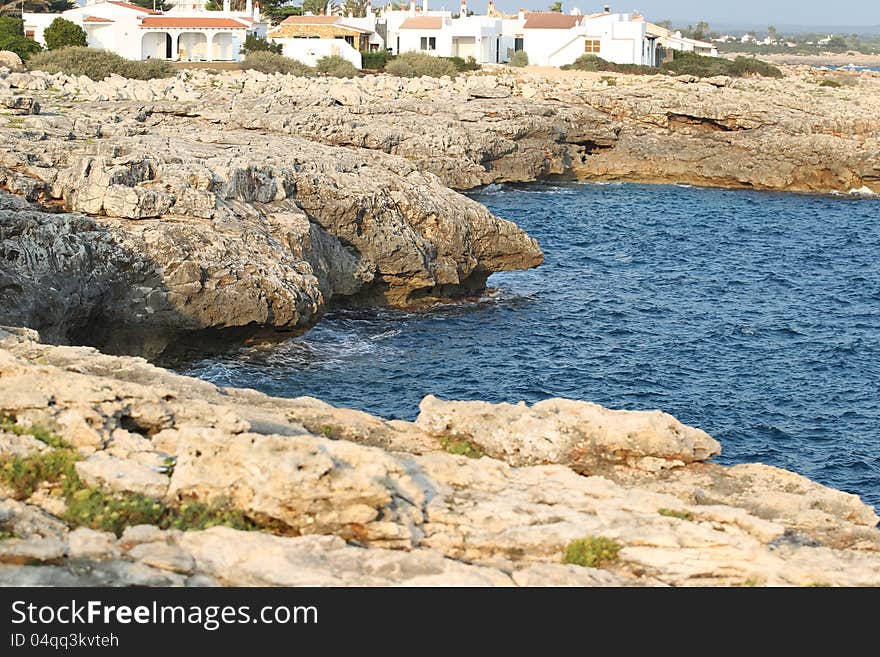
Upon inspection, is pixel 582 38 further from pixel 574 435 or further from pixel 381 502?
pixel 381 502

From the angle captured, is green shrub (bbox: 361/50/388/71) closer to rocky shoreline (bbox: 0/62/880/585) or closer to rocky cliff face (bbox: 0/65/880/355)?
rocky cliff face (bbox: 0/65/880/355)

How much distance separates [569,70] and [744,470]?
109 meters

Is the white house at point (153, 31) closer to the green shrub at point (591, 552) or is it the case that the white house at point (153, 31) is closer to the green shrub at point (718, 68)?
the green shrub at point (718, 68)

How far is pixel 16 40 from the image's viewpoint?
100438 millimetres

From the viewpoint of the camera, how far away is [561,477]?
1534 centimetres

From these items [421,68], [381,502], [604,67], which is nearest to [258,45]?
[421,68]

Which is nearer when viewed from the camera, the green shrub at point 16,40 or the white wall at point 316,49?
the green shrub at point 16,40

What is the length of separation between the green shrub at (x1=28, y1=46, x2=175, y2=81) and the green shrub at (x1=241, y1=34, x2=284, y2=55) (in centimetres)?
1943

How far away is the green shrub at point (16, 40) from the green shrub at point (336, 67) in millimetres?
26378

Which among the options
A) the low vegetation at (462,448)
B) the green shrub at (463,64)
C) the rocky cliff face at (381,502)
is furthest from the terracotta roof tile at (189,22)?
the low vegetation at (462,448)

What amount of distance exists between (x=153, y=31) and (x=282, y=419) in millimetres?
100594

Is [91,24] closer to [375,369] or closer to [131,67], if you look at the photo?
[131,67]

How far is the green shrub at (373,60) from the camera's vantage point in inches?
4695

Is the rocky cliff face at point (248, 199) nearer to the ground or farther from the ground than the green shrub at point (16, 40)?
nearer to the ground
